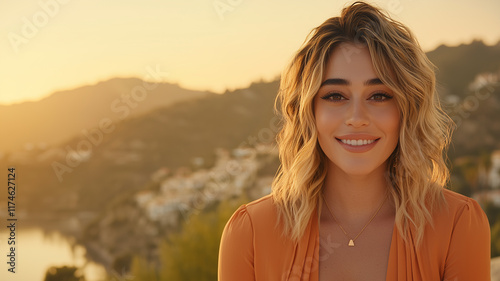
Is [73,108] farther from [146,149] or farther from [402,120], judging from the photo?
[402,120]

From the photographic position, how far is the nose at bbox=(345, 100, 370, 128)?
1391 mm

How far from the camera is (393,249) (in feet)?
4.75

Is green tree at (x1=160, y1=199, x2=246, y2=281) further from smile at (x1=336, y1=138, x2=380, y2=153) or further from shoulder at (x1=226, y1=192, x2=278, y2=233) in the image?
smile at (x1=336, y1=138, x2=380, y2=153)

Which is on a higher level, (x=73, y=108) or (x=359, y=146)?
(x=73, y=108)

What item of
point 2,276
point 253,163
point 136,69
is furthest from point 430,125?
point 136,69

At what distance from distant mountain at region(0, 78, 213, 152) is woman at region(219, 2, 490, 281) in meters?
12.2

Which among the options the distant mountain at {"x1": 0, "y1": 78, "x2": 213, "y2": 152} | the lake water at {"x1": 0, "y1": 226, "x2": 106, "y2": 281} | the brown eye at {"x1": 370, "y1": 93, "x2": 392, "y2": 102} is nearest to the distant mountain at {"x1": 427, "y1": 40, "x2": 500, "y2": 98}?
the distant mountain at {"x1": 0, "y1": 78, "x2": 213, "y2": 152}

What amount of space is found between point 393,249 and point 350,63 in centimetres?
59

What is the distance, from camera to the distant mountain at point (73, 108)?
A: 41.4 ft

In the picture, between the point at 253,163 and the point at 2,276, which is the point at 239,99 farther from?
the point at 2,276

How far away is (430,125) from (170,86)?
15.6 m

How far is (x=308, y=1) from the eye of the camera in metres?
11.2

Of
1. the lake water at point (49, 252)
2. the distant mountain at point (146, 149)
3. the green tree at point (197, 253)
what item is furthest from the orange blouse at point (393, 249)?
the distant mountain at point (146, 149)

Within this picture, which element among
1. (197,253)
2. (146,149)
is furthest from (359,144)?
(146,149)
